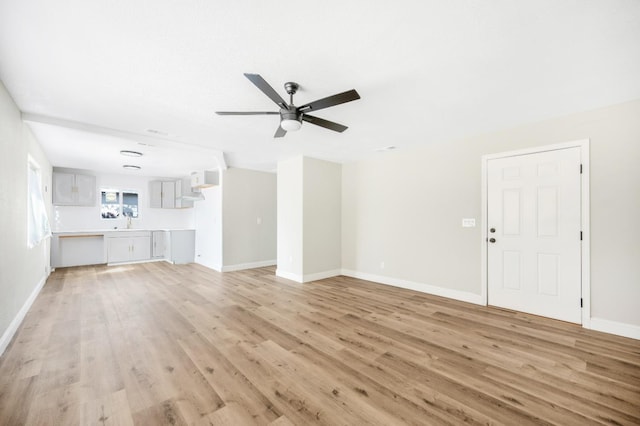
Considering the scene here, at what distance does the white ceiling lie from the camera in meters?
1.66

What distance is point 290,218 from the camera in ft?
17.9

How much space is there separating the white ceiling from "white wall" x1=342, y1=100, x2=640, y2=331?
0.33m

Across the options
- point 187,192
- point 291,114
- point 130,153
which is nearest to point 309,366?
point 291,114

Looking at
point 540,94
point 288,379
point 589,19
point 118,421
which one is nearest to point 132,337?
point 118,421

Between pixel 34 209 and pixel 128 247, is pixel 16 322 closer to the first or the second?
pixel 34 209

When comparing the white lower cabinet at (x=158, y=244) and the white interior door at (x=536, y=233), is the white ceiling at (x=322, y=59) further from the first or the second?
the white lower cabinet at (x=158, y=244)

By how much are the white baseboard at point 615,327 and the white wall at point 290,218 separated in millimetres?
4169

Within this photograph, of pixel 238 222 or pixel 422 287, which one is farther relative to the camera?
pixel 238 222

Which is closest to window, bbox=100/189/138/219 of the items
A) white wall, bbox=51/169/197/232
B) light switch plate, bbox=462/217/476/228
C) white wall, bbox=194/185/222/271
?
white wall, bbox=51/169/197/232

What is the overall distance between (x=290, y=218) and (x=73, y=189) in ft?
20.0

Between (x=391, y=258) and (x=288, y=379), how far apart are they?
3.42 m

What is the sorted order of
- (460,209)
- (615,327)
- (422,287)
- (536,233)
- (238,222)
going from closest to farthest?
(615,327)
(536,233)
(460,209)
(422,287)
(238,222)

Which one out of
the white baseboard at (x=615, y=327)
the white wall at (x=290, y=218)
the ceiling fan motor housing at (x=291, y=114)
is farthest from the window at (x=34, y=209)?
the white baseboard at (x=615, y=327)

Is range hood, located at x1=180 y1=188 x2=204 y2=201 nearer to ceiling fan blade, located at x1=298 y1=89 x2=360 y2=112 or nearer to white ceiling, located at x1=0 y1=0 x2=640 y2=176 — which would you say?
white ceiling, located at x1=0 y1=0 x2=640 y2=176
